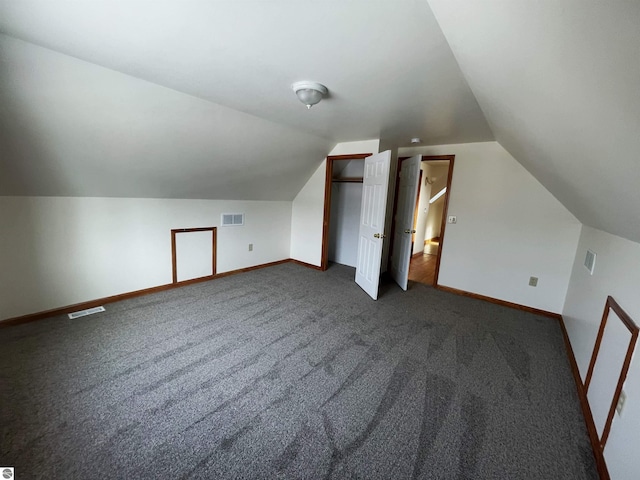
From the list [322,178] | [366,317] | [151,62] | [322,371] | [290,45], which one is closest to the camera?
[290,45]

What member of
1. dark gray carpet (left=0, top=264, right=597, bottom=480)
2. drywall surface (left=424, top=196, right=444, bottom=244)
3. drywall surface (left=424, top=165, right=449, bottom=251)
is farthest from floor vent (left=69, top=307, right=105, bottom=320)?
drywall surface (left=424, top=196, right=444, bottom=244)

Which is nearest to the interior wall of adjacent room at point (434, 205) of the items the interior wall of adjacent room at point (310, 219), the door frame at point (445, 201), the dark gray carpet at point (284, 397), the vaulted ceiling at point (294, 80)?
the door frame at point (445, 201)

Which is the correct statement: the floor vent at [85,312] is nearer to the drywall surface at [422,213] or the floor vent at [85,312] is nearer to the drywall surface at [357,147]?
the drywall surface at [357,147]

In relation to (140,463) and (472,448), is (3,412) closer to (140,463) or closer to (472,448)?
(140,463)

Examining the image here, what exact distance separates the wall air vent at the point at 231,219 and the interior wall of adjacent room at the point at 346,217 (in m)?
1.67

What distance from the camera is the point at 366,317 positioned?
9.63 ft

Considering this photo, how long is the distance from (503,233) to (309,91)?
3.00 m

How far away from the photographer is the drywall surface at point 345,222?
487 centimetres

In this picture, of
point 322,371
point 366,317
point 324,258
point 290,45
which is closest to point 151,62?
point 290,45

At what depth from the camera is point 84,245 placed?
2.70 m

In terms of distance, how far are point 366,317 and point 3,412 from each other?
8.94 ft

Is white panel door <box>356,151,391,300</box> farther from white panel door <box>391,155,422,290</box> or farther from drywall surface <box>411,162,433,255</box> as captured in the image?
drywall surface <box>411,162,433,255</box>

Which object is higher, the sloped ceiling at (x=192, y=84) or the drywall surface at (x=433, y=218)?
the sloped ceiling at (x=192, y=84)

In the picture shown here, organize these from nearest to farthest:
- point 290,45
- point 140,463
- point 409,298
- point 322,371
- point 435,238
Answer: point 140,463
point 290,45
point 322,371
point 409,298
point 435,238
